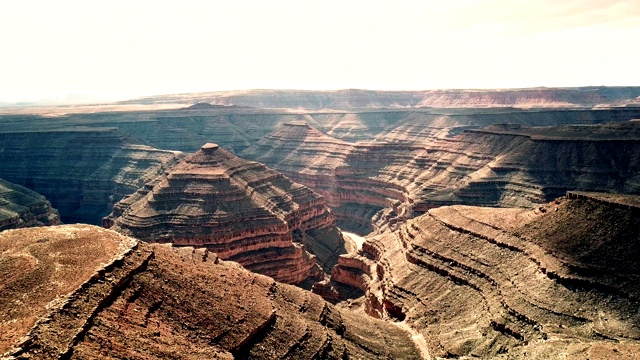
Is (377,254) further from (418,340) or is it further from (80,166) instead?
(80,166)

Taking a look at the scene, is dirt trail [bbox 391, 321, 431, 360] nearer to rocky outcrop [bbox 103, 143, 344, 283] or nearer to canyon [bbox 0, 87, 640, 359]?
canyon [bbox 0, 87, 640, 359]

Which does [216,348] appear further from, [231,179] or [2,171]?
[2,171]

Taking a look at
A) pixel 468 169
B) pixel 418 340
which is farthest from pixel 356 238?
pixel 418 340

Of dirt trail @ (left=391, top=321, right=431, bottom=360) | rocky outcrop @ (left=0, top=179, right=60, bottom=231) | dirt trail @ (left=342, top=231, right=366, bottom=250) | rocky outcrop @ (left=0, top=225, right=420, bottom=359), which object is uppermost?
rocky outcrop @ (left=0, top=225, right=420, bottom=359)

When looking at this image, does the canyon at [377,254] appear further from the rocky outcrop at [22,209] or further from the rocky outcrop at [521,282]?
the rocky outcrop at [22,209]

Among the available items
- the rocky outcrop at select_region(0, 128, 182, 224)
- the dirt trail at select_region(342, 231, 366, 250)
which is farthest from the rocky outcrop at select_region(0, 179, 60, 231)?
the dirt trail at select_region(342, 231, 366, 250)

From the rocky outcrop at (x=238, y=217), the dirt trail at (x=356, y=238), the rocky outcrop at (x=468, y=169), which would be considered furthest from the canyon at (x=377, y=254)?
the dirt trail at (x=356, y=238)
